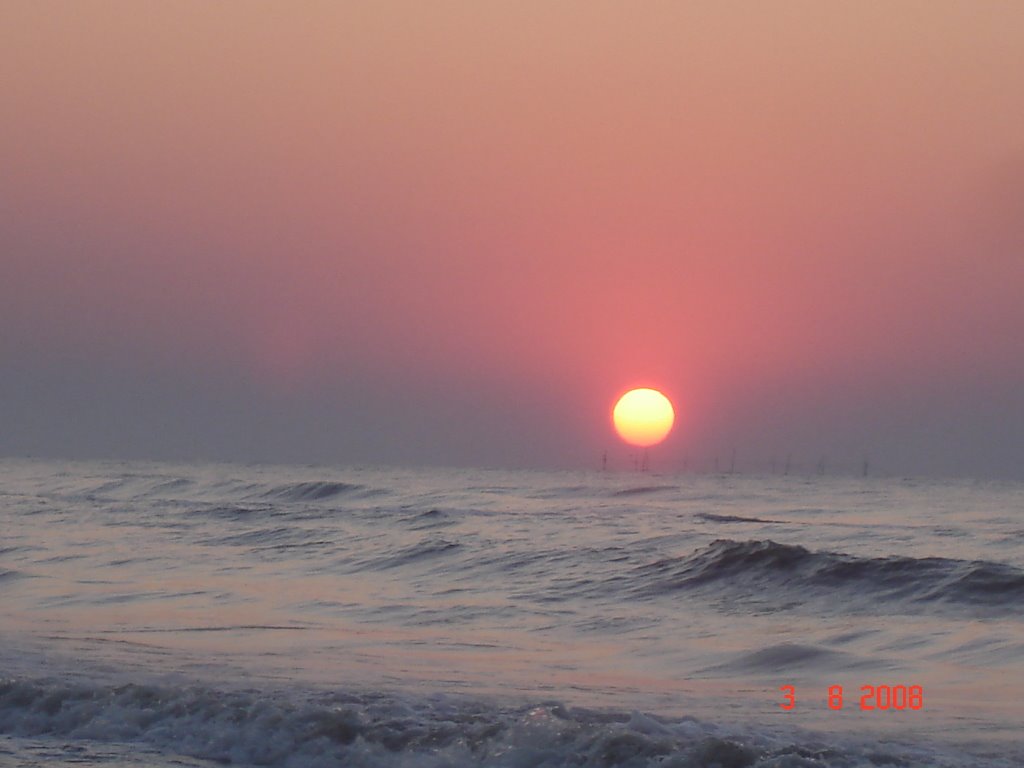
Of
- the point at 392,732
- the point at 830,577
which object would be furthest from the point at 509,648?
the point at 830,577

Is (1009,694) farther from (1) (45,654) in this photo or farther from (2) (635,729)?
(1) (45,654)

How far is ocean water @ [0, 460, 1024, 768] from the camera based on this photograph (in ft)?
31.3

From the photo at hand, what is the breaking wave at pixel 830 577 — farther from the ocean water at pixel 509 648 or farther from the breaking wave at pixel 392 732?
the breaking wave at pixel 392 732

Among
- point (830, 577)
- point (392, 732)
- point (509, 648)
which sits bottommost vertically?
point (509, 648)

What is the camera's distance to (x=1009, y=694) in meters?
11.6

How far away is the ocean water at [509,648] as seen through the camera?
9.55 meters
